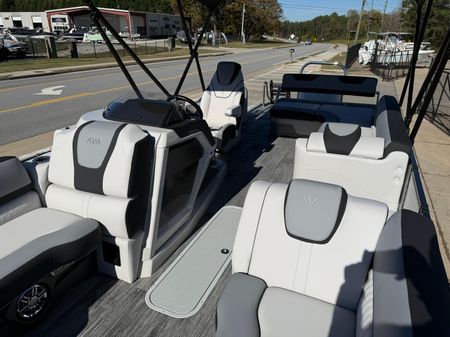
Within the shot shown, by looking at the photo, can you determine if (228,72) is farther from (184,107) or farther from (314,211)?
(314,211)

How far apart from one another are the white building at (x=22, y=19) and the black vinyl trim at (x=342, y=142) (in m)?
87.2

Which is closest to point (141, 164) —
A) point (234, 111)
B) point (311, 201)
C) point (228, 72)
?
point (311, 201)

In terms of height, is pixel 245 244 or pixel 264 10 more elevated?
pixel 264 10

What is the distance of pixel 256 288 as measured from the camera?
1888mm

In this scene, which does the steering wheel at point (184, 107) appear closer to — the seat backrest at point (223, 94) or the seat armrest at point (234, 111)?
the seat armrest at point (234, 111)

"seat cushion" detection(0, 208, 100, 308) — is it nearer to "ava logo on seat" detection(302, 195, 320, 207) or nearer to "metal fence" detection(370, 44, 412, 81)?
"ava logo on seat" detection(302, 195, 320, 207)

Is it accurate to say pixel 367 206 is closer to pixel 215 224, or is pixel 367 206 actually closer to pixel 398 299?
pixel 398 299

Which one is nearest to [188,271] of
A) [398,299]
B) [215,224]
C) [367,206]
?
[215,224]

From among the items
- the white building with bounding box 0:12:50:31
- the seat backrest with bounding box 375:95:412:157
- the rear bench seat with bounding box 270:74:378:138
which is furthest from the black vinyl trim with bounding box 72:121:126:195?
the white building with bounding box 0:12:50:31

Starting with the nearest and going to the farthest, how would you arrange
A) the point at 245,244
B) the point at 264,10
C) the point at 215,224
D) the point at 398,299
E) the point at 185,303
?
1. the point at 398,299
2. the point at 245,244
3. the point at 185,303
4. the point at 215,224
5. the point at 264,10

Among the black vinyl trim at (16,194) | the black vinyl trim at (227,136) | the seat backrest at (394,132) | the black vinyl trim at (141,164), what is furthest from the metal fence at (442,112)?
the black vinyl trim at (16,194)

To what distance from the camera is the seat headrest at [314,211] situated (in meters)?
1.84

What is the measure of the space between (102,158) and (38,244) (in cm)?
72

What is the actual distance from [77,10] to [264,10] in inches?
1480
